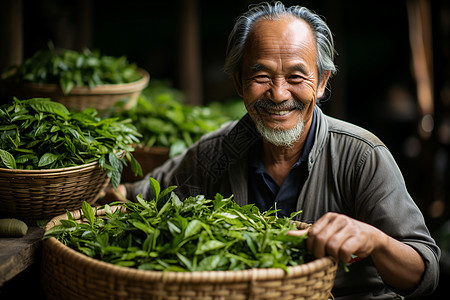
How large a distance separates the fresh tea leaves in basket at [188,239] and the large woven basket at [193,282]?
6 cm

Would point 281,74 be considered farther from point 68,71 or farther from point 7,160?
point 68,71

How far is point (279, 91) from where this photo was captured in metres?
2.20

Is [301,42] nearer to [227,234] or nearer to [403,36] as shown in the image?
[227,234]

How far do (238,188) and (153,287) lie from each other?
992 millimetres

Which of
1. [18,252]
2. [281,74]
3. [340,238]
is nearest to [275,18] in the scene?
[281,74]

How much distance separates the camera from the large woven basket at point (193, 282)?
58.5 inches

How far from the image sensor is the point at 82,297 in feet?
5.37

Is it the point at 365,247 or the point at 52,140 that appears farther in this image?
the point at 52,140

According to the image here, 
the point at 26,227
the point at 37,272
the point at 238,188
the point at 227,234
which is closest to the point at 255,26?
the point at 238,188

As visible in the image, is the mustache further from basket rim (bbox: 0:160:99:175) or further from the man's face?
basket rim (bbox: 0:160:99:175)

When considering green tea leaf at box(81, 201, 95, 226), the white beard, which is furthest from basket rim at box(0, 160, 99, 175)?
the white beard

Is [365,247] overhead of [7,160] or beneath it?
beneath

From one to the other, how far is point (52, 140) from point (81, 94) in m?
0.93

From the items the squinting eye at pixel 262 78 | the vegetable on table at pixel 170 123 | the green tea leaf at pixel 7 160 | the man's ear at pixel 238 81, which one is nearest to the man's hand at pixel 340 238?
the squinting eye at pixel 262 78
